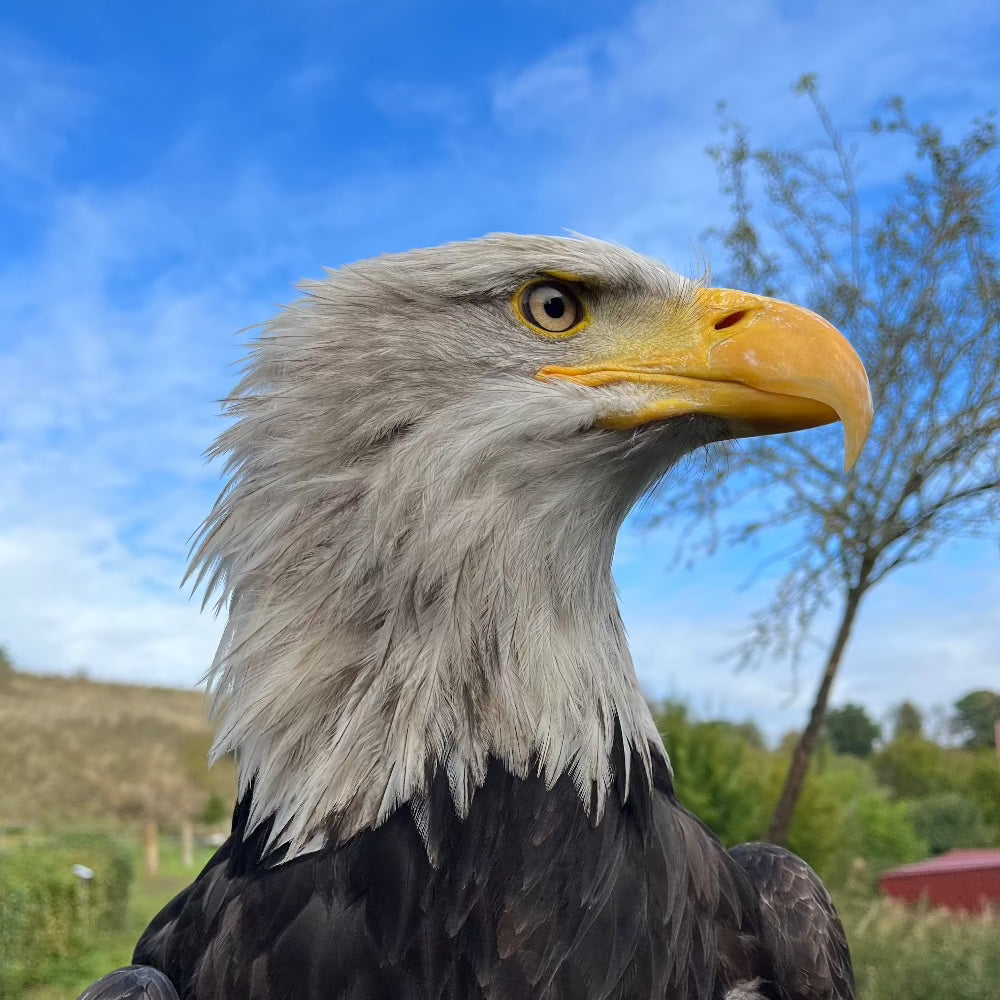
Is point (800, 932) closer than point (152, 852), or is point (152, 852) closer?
point (800, 932)

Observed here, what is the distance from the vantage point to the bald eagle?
2209 millimetres

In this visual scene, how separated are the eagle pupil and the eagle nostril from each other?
17.4 inches

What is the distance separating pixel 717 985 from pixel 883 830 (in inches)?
1059

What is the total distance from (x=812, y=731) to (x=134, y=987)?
39.4 ft

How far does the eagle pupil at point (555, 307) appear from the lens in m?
2.57

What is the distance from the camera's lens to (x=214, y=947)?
7.72ft

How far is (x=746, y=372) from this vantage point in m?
2.41

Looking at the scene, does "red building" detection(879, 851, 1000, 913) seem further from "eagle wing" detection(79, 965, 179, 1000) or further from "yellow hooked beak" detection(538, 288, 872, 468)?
"eagle wing" detection(79, 965, 179, 1000)

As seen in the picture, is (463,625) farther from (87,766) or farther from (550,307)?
(87,766)

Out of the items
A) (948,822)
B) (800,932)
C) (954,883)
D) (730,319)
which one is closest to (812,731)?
(954,883)

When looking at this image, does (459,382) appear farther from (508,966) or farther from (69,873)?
(69,873)

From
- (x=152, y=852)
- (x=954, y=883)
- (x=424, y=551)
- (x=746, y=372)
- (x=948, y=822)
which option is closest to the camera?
(x=424, y=551)

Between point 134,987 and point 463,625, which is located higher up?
point 463,625

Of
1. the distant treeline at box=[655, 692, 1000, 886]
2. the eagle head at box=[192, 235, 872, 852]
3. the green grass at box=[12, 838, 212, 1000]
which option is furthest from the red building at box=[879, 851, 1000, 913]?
the eagle head at box=[192, 235, 872, 852]
